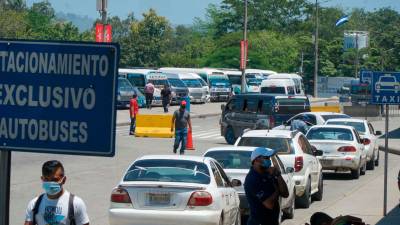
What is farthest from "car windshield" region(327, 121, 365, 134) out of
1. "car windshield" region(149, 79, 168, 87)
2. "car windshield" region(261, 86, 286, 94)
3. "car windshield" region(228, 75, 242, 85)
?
"car windshield" region(228, 75, 242, 85)

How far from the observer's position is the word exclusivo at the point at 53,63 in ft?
18.7

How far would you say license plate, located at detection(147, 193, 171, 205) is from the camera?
14.1m

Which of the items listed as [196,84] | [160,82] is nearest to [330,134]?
[160,82]

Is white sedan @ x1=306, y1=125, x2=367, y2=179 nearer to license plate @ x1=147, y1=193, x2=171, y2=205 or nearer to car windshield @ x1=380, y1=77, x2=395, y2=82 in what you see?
car windshield @ x1=380, y1=77, x2=395, y2=82

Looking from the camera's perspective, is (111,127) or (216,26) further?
(216,26)

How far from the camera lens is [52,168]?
7344 millimetres

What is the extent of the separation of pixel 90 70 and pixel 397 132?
4647 centimetres

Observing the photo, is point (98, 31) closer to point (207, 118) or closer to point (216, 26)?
point (207, 118)

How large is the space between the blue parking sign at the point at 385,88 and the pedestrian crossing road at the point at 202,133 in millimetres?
23608

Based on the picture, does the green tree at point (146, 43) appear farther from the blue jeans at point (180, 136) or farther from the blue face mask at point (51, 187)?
the blue face mask at point (51, 187)

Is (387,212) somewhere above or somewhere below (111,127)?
below

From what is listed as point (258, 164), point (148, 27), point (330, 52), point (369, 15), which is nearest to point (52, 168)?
point (258, 164)

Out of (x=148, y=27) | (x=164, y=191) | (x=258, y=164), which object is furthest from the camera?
(x=148, y=27)

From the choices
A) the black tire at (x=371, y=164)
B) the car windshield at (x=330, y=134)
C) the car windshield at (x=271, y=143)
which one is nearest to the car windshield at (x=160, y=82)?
the black tire at (x=371, y=164)
